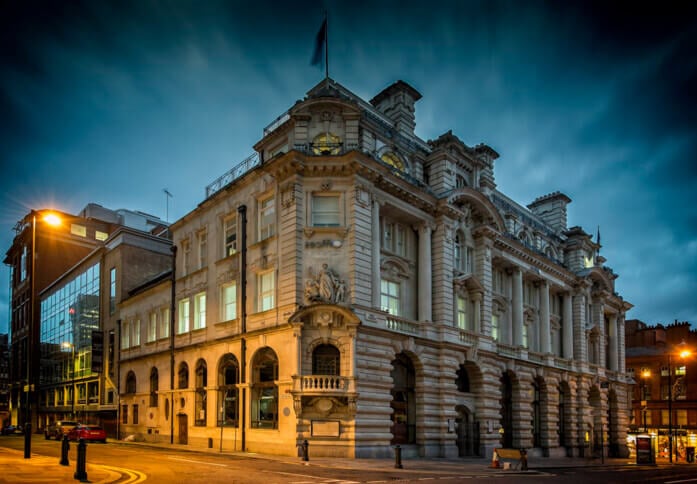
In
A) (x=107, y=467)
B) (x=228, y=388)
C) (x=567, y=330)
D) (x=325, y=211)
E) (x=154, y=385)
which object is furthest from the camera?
(x=567, y=330)

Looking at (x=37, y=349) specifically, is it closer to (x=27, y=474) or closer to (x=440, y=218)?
(x=440, y=218)

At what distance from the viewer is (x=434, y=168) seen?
4000cm

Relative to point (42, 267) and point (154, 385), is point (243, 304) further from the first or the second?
point (42, 267)

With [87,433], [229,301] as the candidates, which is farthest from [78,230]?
[229,301]

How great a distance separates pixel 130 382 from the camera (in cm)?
5056

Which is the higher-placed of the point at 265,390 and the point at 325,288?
the point at 325,288

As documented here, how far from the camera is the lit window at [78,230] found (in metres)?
78.8

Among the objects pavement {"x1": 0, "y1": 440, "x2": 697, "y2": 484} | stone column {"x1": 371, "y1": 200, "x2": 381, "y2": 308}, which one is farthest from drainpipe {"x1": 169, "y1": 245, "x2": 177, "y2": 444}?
stone column {"x1": 371, "y1": 200, "x2": 381, "y2": 308}

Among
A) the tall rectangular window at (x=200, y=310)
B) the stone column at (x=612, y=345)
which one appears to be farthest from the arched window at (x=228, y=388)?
the stone column at (x=612, y=345)

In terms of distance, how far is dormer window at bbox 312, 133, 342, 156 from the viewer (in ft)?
111

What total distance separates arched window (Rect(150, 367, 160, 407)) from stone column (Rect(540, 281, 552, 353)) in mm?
30235

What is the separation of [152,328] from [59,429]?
30.7 feet

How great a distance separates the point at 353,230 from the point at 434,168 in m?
10.1

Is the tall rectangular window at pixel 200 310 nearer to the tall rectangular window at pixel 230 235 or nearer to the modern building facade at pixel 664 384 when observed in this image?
the tall rectangular window at pixel 230 235
